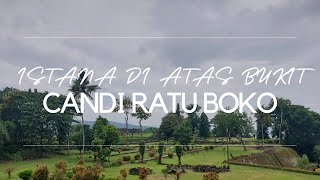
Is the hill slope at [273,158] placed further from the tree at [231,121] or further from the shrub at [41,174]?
the shrub at [41,174]

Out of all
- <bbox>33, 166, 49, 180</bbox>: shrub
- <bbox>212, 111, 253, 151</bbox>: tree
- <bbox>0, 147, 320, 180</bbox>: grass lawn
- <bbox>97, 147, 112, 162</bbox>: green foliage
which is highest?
<bbox>212, 111, 253, 151</bbox>: tree

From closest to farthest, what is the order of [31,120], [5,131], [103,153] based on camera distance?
[103,153]
[5,131]
[31,120]

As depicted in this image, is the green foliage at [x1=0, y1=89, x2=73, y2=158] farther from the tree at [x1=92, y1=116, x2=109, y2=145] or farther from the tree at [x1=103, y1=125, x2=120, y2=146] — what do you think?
the tree at [x1=103, y1=125, x2=120, y2=146]

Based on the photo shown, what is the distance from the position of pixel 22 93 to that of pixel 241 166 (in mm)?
39483

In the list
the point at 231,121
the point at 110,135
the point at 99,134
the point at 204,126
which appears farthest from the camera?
the point at 204,126

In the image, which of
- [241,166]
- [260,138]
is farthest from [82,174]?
[260,138]

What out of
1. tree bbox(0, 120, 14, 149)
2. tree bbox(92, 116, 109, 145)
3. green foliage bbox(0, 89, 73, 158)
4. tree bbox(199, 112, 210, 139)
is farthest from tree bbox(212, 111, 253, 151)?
tree bbox(0, 120, 14, 149)

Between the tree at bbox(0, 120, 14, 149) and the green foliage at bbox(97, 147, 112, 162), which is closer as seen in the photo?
the green foliage at bbox(97, 147, 112, 162)

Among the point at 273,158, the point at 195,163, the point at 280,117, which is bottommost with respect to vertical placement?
the point at 195,163

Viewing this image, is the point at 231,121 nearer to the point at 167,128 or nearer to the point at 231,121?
the point at 231,121

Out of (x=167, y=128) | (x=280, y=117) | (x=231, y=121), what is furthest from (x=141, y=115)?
(x=280, y=117)

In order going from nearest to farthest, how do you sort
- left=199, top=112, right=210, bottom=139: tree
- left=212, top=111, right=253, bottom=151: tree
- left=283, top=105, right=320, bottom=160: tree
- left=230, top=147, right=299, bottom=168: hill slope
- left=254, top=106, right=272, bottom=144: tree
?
left=230, top=147, right=299, bottom=168: hill slope
left=212, top=111, right=253, bottom=151: tree
left=283, top=105, right=320, bottom=160: tree
left=254, top=106, right=272, bottom=144: tree
left=199, top=112, right=210, bottom=139: tree

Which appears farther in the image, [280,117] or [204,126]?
[204,126]

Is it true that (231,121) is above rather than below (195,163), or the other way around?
above
